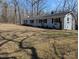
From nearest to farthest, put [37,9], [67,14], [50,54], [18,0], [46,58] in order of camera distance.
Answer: [46,58]
[50,54]
[67,14]
[37,9]
[18,0]

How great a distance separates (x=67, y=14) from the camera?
2762 centimetres

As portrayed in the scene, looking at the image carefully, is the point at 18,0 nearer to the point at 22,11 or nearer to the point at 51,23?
the point at 22,11

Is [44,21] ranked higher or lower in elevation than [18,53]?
higher

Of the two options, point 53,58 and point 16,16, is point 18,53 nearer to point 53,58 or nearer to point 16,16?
point 53,58

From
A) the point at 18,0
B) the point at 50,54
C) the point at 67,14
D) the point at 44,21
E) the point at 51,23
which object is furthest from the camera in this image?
the point at 18,0

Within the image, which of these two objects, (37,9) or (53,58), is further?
(37,9)

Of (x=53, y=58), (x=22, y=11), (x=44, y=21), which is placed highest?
(x=22, y=11)

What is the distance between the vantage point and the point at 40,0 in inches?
2340

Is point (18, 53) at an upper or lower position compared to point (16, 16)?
lower

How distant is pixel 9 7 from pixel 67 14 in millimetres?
40703

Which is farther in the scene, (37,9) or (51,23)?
(37,9)

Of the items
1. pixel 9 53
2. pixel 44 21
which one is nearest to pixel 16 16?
pixel 44 21

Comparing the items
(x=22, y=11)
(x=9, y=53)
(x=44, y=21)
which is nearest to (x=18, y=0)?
(x=22, y=11)

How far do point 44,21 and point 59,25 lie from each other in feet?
22.1
